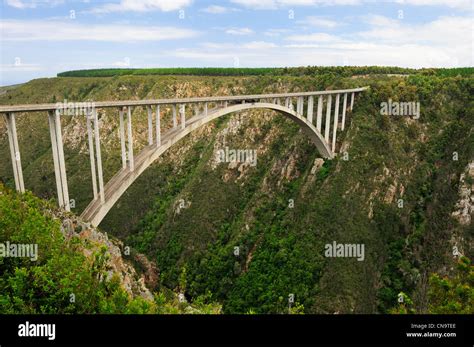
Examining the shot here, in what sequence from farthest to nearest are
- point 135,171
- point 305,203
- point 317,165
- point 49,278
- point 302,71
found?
point 302,71 < point 317,165 < point 305,203 < point 135,171 < point 49,278

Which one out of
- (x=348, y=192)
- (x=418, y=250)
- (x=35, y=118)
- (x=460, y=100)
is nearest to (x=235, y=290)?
(x=348, y=192)

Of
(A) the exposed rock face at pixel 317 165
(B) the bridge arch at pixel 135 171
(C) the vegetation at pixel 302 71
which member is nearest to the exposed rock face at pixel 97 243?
(B) the bridge arch at pixel 135 171

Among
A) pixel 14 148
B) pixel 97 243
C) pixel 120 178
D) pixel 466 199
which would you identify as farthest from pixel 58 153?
pixel 466 199

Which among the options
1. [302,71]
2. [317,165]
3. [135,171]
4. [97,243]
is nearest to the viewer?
[97,243]

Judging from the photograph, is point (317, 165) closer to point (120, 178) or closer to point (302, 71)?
point (120, 178)

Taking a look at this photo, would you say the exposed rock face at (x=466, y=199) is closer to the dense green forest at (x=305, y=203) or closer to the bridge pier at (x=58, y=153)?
the dense green forest at (x=305, y=203)
